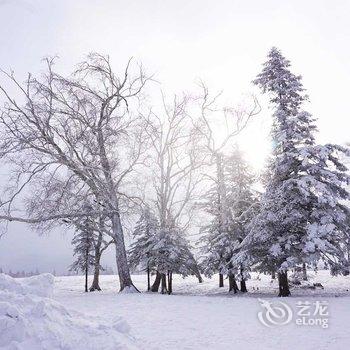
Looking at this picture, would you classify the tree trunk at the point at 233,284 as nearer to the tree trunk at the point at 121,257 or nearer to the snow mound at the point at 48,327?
the tree trunk at the point at 121,257

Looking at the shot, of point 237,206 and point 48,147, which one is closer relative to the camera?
point 48,147

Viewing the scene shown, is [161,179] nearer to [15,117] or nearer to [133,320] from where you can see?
[15,117]

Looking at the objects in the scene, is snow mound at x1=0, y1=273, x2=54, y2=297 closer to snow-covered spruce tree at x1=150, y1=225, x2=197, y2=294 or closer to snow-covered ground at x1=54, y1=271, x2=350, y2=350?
snow-covered ground at x1=54, y1=271, x2=350, y2=350

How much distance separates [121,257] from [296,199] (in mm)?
10950

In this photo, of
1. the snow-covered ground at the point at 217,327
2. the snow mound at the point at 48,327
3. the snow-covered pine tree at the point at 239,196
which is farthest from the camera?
the snow-covered pine tree at the point at 239,196

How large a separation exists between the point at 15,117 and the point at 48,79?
2.79 m

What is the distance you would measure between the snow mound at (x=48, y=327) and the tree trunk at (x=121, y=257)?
1425 cm

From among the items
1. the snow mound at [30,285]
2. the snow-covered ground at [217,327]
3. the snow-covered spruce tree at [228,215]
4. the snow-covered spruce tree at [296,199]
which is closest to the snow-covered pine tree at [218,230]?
the snow-covered spruce tree at [228,215]

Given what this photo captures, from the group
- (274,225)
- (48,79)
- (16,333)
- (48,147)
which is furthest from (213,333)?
(48,79)

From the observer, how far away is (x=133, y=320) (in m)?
12.5

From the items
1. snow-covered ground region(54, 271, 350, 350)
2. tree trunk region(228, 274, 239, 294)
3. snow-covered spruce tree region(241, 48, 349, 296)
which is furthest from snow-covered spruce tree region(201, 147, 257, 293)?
snow-covered ground region(54, 271, 350, 350)

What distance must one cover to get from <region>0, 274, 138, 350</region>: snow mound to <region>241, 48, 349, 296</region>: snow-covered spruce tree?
1134 centimetres

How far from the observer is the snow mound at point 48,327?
7.04 meters

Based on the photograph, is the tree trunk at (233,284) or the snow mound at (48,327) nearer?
the snow mound at (48,327)
